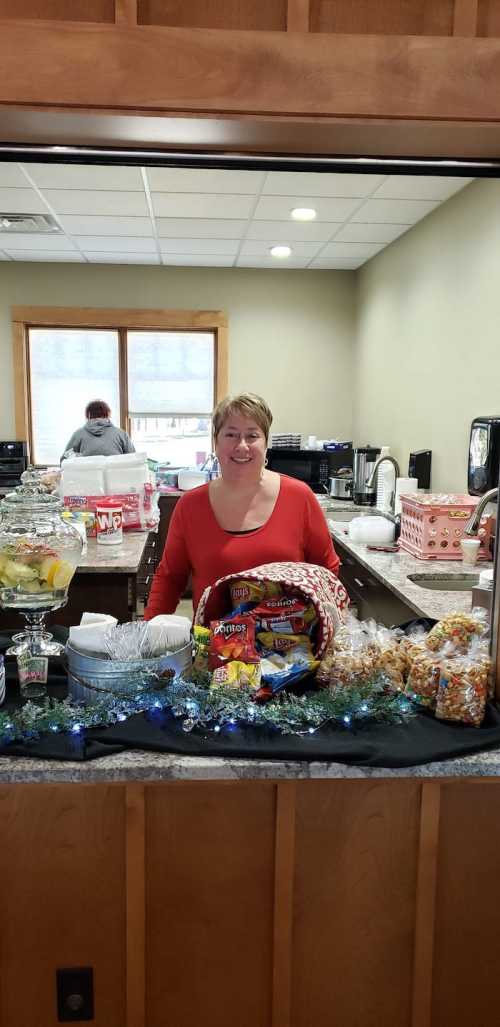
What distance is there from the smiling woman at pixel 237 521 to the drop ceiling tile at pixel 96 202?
2.83 metres

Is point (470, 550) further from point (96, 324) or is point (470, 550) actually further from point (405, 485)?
point (96, 324)

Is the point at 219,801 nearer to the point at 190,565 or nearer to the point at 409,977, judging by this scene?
the point at 409,977

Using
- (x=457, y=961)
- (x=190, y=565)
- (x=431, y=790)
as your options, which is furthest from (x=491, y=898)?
(x=190, y=565)

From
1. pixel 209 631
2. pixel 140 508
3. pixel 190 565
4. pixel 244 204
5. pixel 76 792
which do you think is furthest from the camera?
pixel 244 204

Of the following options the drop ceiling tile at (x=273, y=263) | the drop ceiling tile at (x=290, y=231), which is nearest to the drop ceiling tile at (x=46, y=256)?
the drop ceiling tile at (x=273, y=263)

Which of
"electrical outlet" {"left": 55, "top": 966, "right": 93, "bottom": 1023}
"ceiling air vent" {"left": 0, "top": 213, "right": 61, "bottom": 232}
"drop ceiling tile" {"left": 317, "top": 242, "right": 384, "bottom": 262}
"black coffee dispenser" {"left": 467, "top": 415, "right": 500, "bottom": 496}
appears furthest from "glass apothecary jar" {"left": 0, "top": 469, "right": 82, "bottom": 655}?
"drop ceiling tile" {"left": 317, "top": 242, "right": 384, "bottom": 262}

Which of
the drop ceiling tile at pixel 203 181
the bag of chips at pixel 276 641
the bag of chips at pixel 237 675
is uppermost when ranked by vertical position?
the drop ceiling tile at pixel 203 181

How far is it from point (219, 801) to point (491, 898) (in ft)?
1.68

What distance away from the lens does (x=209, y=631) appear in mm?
1525

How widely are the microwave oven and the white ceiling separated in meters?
1.63

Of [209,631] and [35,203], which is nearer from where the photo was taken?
[209,631]

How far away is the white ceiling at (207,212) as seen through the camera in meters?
4.16

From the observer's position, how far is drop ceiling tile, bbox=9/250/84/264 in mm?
6289

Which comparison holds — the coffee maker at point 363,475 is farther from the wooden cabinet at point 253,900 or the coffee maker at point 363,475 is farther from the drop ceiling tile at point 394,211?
the wooden cabinet at point 253,900
